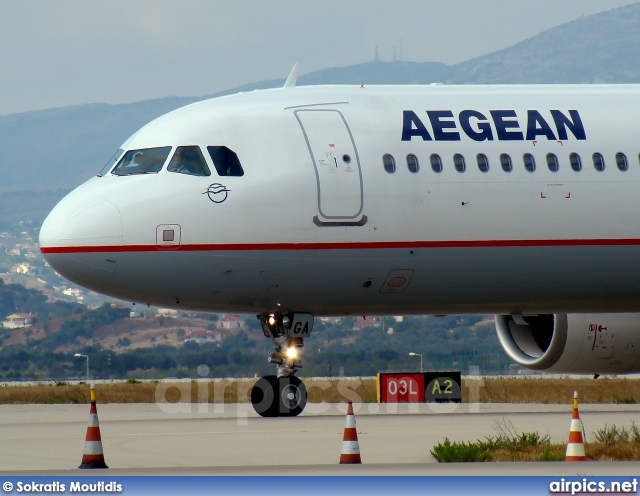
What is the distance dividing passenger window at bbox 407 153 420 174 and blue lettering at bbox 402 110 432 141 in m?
0.36

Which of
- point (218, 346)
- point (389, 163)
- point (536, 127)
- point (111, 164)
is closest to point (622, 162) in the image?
point (536, 127)

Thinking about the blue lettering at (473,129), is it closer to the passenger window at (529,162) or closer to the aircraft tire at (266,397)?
the passenger window at (529,162)

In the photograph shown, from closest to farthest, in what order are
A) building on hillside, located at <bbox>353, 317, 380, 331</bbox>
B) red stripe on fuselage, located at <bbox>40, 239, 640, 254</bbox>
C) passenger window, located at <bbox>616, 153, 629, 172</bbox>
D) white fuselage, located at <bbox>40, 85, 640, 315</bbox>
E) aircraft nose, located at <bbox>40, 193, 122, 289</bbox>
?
aircraft nose, located at <bbox>40, 193, 122, 289</bbox> < red stripe on fuselage, located at <bbox>40, 239, 640, 254</bbox> < white fuselage, located at <bbox>40, 85, 640, 315</bbox> < passenger window, located at <bbox>616, 153, 629, 172</bbox> < building on hillside, located at <bbox>353, 317, 380, 331</bbox>

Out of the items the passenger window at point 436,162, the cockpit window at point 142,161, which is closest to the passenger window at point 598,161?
the passenger window at point 436,162

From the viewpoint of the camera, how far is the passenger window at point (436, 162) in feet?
86.1

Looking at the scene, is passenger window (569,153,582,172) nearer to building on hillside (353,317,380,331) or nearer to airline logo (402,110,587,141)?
airline logo (402,110,587,141)

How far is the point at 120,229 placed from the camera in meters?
24.7

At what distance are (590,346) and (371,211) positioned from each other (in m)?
6.28

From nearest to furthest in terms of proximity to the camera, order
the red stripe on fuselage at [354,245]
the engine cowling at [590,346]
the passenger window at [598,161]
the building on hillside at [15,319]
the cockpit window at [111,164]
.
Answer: the red stripe on fuselage at [354,245]
the cockpit window at [111,164]
the passenger window at [598,161]
the engine cowling at [590,346]
the building on hillside at [15,319]

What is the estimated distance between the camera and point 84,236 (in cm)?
2462

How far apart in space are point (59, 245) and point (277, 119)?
14.1ft

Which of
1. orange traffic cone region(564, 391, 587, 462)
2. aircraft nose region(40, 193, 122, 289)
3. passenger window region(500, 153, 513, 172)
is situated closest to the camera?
orange traffic cone region(564, 391, 587, 462)

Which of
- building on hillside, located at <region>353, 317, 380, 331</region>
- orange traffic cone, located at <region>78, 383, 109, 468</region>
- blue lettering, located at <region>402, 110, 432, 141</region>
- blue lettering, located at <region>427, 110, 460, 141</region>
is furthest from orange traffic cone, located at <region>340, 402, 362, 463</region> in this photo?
building on hillside, located at <region>353, 317, 380, 331</region>

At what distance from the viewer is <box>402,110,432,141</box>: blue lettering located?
86.7 feet
